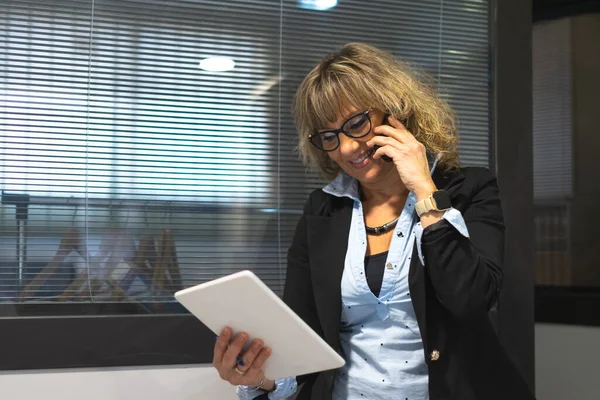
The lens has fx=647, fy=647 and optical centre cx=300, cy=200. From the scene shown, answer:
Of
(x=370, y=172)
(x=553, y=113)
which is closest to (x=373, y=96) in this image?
(x=370, y=172)

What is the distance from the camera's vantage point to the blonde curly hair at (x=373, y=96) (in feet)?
4.89

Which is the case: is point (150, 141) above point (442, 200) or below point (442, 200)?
above

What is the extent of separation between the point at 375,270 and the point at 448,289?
19 cm

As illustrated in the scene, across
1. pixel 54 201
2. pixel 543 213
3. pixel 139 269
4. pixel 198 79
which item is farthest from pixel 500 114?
pixel 54 201

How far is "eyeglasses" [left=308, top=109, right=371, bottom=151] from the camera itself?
1482 mm

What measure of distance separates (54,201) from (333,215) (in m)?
Result: 0.80

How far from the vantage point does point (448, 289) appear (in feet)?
4.27

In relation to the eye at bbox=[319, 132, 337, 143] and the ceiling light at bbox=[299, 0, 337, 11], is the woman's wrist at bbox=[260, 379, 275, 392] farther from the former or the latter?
the ceiling light at bbox=[299, 0, 337, 11]

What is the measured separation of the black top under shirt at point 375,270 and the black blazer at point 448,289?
0.07 meters

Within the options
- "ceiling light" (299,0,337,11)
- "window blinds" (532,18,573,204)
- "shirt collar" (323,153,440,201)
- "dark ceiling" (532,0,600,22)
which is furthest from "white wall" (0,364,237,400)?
"dark ceiling" (532,0,600,22)

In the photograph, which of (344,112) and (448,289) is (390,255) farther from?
(344,112)

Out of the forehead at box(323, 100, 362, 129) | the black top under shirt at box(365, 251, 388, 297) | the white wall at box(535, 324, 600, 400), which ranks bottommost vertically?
the white wall at box(535, 324, 600, 400)

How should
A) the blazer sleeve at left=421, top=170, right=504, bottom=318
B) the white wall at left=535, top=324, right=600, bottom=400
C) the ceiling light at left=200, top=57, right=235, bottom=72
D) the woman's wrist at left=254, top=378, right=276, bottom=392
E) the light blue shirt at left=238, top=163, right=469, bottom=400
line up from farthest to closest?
the white wall at left=535, top=324, right=600, bottom=400 < the ceiling light at left=200, top=57, right=235, bottom=72 < the woman's wrist at left=254, top=378, right=276, bottom=392 < the light blue shirt at left=238, top=163, right=469, bottom=400 < the blazer sleeve at left=421, top=170, right=504, bottom=318

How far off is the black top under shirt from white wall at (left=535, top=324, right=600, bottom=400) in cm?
162
